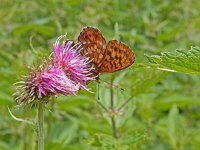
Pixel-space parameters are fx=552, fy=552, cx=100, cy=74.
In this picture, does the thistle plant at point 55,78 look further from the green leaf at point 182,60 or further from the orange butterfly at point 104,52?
the green leaf at point 182,60

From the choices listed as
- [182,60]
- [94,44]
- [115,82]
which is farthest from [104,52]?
[115,82]

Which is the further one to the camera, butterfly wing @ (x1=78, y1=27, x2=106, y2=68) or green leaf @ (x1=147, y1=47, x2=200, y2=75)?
butterfly wing @ (x1=78, y1=27, x2=106, y2=68)

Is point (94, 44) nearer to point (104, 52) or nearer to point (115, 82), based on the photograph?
point (104, 52)

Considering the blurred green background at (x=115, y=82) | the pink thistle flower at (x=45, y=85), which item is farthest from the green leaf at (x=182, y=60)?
the pink thistle flower at (x=45, y=85)

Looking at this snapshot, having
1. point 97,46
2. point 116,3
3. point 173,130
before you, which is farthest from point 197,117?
point 97,46

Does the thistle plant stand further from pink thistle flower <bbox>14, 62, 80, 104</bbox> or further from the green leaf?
the green leaf

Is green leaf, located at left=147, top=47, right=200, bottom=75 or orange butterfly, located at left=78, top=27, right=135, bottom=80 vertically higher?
orange butterfly, located at left=78, top=27, right=135, bottom=80

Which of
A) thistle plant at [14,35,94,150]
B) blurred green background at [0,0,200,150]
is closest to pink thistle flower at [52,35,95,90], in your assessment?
thistle plant at [14,35,94,150]
